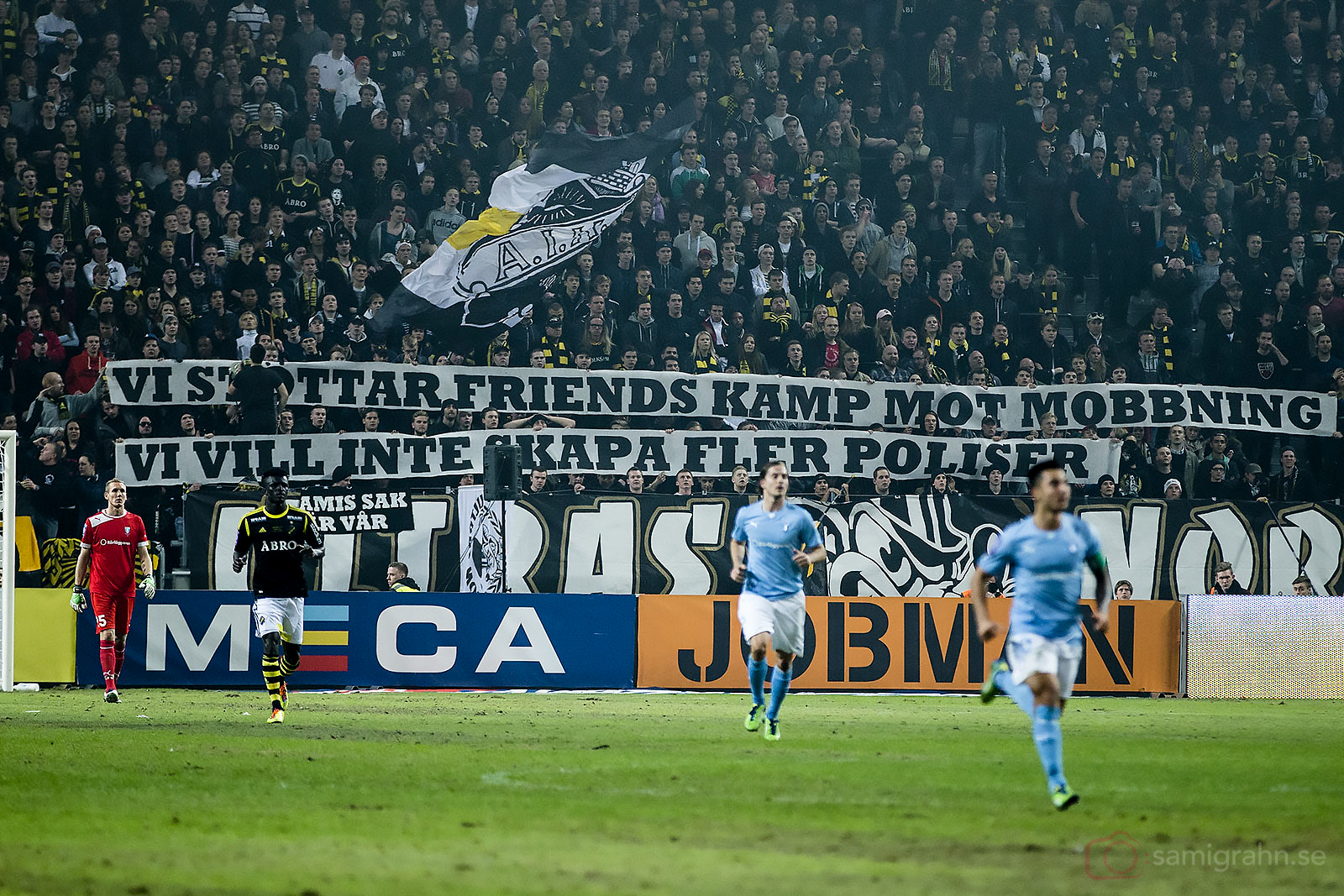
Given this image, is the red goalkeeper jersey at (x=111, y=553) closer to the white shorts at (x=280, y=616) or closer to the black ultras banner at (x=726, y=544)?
the white shorts at (x=280, y=616)

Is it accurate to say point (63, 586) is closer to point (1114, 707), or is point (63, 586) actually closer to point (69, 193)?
point (69, 193)

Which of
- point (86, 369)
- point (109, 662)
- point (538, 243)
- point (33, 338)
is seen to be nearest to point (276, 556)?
point (109, 662)

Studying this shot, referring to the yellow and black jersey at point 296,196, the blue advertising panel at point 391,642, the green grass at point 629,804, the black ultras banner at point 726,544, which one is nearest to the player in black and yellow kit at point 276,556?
the green grass at point 629,804

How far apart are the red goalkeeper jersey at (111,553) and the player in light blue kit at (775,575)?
7371 mm

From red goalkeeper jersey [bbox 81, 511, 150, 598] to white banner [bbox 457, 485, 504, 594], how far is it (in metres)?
4.99

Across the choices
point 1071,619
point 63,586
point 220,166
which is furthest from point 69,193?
point 1071,619

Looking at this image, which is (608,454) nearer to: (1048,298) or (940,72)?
(1048,298)

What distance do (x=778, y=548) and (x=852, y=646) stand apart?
7.47 metres

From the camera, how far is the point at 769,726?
12453 mm

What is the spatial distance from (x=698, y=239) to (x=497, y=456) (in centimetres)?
766

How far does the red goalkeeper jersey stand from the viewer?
16.1 meters

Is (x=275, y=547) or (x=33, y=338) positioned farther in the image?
(x=33, y=338)

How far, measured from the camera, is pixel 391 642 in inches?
749

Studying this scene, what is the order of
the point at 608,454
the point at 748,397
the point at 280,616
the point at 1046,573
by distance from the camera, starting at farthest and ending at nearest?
the point at 748,397 → the point at 608,454 → the point at 280,616 → the point at 1046,573
